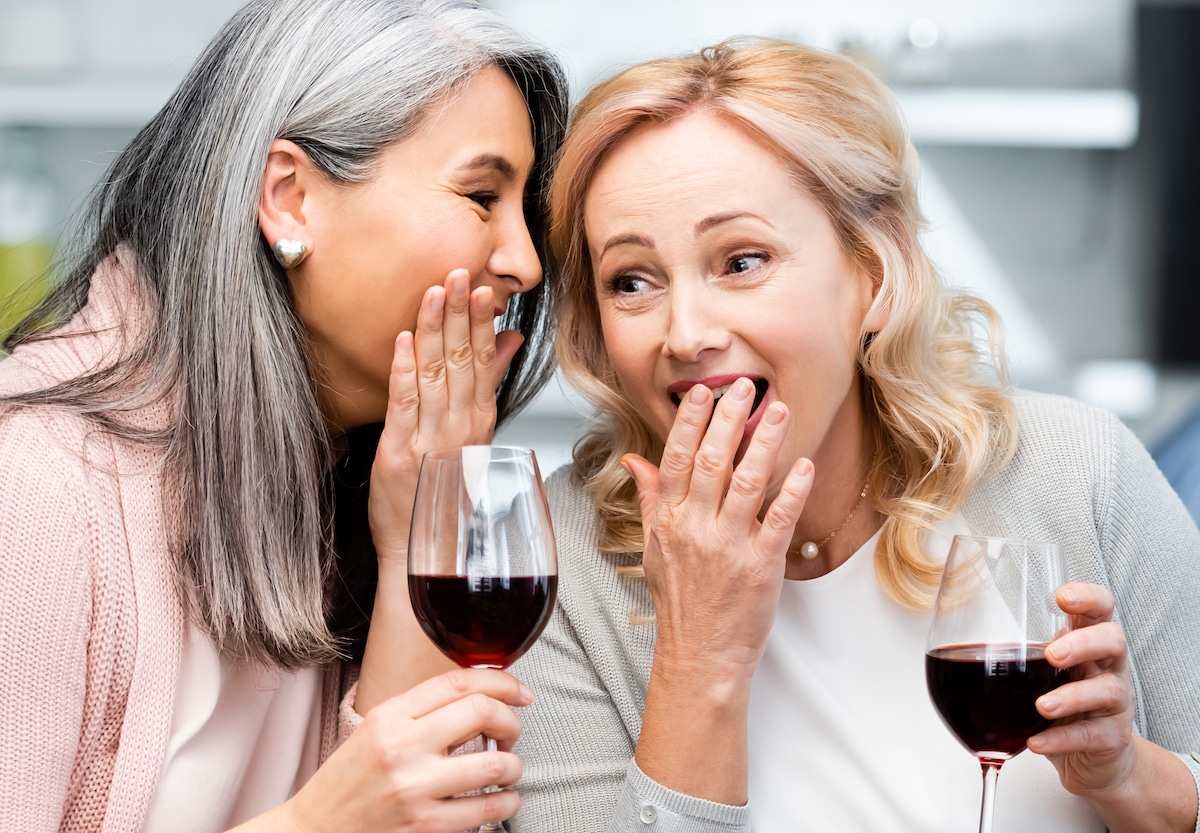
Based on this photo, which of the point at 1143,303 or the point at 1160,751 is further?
the point at 1143,303

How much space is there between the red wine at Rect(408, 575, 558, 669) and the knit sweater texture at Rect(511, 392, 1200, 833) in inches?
11.4

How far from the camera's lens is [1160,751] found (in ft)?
4.07

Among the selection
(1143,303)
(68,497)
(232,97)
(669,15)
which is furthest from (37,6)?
(1143,303)

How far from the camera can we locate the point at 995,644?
3.27 ft

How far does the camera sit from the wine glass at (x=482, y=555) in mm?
1067

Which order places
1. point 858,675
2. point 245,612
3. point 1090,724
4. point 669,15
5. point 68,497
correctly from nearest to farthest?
1. point 1090,724
2. point 68,497
3. point 245,612
4. point 858,675
5. point 669,15

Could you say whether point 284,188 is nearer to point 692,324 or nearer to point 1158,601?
point 692,324

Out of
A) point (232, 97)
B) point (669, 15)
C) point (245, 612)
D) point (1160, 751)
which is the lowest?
point (1160, 751)

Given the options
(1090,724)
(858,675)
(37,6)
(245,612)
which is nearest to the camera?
(1090,724)

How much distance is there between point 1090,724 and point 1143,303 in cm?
247

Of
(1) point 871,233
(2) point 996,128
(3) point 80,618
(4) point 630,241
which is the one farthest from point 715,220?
(2) point 996,128

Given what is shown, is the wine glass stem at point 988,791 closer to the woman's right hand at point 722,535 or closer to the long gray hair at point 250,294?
the woman's right hand at point 722,535

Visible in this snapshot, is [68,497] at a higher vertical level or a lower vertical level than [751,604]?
higher

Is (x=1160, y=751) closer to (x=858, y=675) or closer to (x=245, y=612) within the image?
(x=858, y=675)
